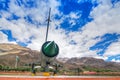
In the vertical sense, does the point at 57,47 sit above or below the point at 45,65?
above

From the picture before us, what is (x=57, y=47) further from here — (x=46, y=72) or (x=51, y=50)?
(x=46, y=72)

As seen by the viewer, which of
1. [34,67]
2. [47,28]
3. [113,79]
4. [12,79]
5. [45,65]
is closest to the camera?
[12,79]

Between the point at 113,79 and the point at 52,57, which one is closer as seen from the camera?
the point at 113,79

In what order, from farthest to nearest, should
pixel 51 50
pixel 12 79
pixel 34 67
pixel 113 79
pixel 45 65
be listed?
pixel 34 67 < pixel 45 65 < pixel 51 50 < pixel 113 79 < pixel 12 79

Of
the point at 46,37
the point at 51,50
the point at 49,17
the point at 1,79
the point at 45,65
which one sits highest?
the point at 49,17

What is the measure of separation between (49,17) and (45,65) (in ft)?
19.6

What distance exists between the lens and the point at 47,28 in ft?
71.9

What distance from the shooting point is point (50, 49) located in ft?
56.0

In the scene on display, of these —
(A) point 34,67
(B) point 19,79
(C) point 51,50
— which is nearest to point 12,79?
(B) point 19,79

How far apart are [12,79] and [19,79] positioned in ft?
0.92

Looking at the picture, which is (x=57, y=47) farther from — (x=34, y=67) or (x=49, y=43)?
(x=34, y=67)

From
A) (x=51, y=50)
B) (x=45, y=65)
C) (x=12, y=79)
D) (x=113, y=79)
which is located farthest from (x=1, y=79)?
(x=45, y=65)

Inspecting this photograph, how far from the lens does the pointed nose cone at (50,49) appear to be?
55.7ft

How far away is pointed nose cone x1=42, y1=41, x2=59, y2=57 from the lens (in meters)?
17.0
